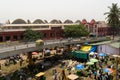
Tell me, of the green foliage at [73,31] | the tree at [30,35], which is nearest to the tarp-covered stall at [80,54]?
the tree at [30,35]

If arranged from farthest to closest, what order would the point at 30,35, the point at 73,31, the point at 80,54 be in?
the point at 73,31, the point at 30,35, the point at 80,54

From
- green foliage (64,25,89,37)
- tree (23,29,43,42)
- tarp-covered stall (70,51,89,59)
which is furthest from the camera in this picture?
green foliage (64,25,89,37)

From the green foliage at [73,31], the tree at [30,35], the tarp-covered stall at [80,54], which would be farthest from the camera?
the green foliage at [73,31]

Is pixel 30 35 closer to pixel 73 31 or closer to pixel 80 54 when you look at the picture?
pixel 73 31

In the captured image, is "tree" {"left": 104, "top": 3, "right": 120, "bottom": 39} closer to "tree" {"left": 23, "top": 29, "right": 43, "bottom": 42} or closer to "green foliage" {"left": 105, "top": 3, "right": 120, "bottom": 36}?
"green foliage" {"left": 105, "top": 3, "right": 120, "bottom": 36}

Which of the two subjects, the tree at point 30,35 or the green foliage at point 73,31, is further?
the green foliage at point 73,31

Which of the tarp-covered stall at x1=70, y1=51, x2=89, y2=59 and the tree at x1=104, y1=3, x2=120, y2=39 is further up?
the tree at x1=104, y1=3, x2=120, y2=39

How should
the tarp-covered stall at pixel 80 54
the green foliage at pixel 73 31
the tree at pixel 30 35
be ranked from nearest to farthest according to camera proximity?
the tarp-covered stall at pixel 80 54 < the tree at pixel 30 35 < the green foliage at pixel 73 31

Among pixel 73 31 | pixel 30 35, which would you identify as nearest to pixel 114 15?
pixel 73 31

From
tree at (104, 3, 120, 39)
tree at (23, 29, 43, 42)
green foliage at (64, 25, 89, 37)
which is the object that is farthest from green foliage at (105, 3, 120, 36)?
tree at (23, 29, 43, 42)

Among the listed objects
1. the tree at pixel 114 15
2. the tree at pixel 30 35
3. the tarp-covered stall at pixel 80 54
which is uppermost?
the tree at pixel 114 15

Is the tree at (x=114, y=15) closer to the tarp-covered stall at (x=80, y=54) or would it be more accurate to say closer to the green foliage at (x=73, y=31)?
the green foliage at (x=73, y=31)

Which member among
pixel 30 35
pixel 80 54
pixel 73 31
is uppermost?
pixel 73 31

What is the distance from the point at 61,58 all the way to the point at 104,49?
32.4ft
